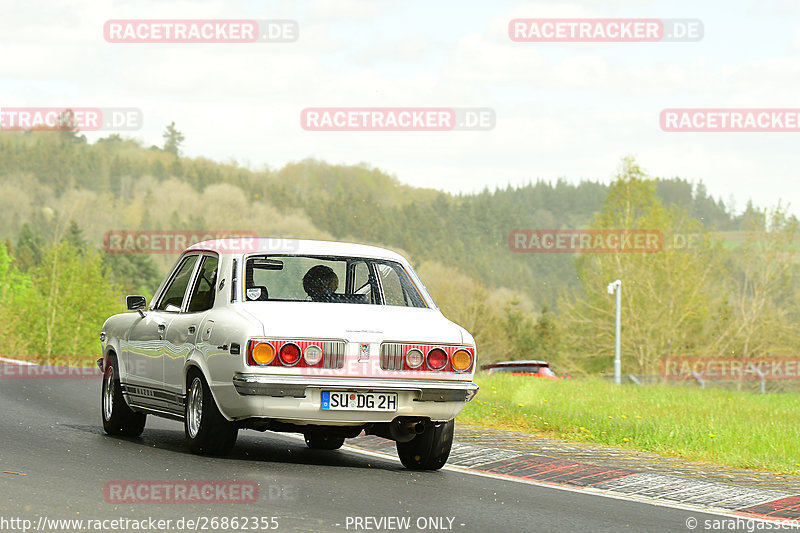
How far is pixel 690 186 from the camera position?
182375mm

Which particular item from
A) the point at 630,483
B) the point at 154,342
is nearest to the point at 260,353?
the point at 154,342

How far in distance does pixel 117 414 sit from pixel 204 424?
2.43 meters

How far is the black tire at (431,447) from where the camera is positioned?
936cm

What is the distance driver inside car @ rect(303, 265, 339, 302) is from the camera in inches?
380

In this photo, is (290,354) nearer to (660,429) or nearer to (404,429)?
(404,429)

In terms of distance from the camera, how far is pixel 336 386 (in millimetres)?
8547

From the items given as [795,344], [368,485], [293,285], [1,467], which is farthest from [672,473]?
[795,344]

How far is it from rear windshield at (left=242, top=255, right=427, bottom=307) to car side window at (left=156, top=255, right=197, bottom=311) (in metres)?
1.24

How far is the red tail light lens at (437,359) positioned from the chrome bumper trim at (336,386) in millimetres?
127

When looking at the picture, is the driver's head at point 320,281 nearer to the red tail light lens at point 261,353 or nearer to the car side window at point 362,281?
the car side window at point 362,281

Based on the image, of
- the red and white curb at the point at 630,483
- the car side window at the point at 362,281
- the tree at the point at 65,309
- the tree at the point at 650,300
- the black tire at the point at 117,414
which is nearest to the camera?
the red and white curb at the point at 630,483

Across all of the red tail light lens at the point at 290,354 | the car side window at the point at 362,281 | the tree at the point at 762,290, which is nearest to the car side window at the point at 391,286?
the car side window at the point at 362,281

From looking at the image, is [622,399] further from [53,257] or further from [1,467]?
[53,257]

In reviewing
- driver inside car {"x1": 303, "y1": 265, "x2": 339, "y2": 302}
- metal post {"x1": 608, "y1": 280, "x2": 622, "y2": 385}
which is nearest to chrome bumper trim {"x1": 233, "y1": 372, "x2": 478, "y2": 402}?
driver inside car {"x1": 303, "y1": 265, "x2": 339, "y2": 302}
